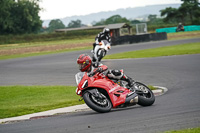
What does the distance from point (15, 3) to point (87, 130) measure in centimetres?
8133

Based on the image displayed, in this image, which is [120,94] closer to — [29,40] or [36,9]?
[29,40]

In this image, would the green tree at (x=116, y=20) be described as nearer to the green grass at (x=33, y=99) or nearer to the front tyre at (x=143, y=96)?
the green grass at (x=33, y=99)

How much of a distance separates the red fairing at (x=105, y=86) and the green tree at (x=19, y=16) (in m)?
70.8

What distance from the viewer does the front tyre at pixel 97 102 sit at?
26.1 ft

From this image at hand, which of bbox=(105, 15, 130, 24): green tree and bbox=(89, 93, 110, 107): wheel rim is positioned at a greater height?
bbox=(89, 93, 110, 107): wheel rim

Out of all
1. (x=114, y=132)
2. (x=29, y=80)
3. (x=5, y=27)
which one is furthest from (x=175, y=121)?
(x=5, y=27)

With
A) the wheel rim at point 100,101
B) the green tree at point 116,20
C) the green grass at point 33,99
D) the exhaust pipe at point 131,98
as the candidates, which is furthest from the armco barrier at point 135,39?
the green tree at point 116,20

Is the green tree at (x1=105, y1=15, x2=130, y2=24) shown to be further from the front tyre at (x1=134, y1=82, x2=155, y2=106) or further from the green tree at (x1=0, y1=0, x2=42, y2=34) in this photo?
the front tyre at (x1=134, y1=82, x2=155, y2=106)

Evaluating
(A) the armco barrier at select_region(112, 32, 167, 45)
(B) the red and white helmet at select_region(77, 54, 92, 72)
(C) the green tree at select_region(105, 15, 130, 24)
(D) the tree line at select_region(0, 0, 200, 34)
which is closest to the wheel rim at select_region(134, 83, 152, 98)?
(B) the red and white helmet at select_region(77, 54, 92, 72)

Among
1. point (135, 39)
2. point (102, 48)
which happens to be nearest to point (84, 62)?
point (102, 48)

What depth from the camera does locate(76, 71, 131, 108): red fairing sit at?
8.20m

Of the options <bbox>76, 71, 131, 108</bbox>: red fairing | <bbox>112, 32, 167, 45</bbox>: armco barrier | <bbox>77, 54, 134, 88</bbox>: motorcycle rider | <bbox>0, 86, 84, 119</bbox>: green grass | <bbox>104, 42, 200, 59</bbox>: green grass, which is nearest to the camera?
<bbox>76, 71, 131, 108</bbox>: red fairing

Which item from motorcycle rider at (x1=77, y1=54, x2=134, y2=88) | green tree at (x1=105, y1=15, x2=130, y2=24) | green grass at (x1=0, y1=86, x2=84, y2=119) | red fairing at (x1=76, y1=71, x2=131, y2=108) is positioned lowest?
green tree at (x1=105, y1=15, x2=130, y2=24)

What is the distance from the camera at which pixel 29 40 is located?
6038cm
